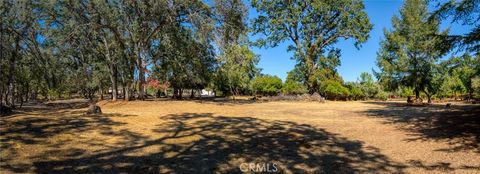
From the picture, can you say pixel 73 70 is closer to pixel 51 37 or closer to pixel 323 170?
pixel 51 37

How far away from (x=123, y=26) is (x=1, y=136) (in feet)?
63.3

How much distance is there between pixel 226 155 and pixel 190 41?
20483 mm

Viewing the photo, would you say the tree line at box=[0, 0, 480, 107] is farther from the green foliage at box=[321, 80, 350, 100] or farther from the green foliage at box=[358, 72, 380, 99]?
the green foliage at box=[358, 72, 380, 99]

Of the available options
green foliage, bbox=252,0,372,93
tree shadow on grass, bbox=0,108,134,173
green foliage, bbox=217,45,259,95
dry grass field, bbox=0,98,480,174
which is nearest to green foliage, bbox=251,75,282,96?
green foliage, bbox=217,45,259,95

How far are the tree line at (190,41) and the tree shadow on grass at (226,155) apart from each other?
5.28 meters

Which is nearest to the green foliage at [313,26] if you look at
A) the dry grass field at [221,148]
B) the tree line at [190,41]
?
the tree line at [190,41]

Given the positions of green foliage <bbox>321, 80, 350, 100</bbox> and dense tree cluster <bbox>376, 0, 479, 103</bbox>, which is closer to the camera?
dense tree cluster <bbox>376, 0, 479, 103</bbox>

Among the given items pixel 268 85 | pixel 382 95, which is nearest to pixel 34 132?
pixel 382 95

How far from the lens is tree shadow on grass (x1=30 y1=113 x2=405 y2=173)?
210 inches

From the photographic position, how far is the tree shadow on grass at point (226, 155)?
210 inches

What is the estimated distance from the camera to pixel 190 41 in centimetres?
2580

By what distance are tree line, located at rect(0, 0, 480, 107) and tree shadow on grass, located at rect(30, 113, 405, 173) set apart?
528 centimetres

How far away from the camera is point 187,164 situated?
18.4 feet

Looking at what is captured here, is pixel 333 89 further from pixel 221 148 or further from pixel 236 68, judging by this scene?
pixel 221 148
